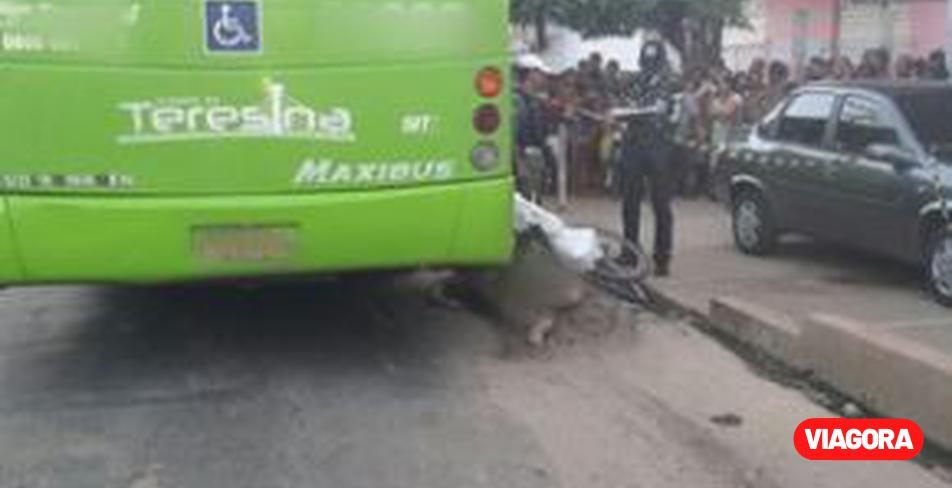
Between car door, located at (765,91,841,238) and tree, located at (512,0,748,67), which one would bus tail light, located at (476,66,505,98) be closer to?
car door, located at (765,91,841,238)

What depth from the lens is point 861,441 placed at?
732cm

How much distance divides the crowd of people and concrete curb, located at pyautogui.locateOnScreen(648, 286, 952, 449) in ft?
22.0

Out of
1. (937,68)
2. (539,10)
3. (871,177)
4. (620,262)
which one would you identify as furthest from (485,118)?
(539,10)

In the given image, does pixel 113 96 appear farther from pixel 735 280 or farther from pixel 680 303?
pixel 735 280

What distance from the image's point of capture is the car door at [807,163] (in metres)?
12.6

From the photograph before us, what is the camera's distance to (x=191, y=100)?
808 centimetres

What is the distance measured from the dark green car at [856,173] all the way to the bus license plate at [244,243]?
4.80 m

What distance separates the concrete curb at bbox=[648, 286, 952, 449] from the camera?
7.32 metres

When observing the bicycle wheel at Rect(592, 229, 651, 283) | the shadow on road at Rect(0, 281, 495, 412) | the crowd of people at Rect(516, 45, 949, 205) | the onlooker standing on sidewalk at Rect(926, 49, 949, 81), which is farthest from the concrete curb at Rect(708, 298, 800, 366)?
the onlooker standing on sidewalk at Rect(926, 49, 949, 81)

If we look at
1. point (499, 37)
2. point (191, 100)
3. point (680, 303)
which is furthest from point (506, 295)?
point (191, 100)

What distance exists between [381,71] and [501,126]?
2.36 ft

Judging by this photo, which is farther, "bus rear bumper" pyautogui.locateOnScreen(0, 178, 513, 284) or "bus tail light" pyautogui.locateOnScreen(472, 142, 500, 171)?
"bus tail light" pyautogui.locateOnScreen(472, 142, 500, 171)

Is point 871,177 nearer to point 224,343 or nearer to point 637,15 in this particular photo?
point 224,343

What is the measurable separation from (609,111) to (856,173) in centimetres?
525
